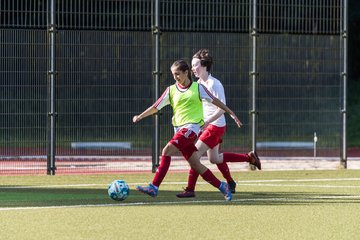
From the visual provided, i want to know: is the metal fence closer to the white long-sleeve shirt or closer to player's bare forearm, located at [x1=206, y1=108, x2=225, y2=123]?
the white long-sleeve shirt

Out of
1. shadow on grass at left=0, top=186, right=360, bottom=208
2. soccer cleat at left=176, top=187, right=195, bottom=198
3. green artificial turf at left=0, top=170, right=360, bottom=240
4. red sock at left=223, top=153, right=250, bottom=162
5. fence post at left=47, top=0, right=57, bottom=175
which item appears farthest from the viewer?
fence post at left=47, top=0, right=57, bottom=175

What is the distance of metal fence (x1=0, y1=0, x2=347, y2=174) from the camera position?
2081 cm

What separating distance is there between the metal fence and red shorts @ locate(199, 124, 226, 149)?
18.4ft

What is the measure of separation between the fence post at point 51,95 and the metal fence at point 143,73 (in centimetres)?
2

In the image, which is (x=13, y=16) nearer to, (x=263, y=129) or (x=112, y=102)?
(x=112, y=102)

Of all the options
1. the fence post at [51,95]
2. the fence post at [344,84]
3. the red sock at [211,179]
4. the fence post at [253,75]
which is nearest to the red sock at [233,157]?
the red sock at [211,179]

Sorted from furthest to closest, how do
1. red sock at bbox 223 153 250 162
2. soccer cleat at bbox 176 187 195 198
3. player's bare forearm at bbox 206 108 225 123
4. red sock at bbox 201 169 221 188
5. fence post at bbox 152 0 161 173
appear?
fence post at bbox 152 0 161 173, red sock at bbox 223 153 250 162, player's bare forearm at bbox 206 108 225 123, soccer cleat at bbox 176 187 195 198, red sock at bbox 201 169 221 188

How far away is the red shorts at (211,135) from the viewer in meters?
15.5

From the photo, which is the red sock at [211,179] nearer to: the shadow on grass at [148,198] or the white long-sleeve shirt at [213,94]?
the shadow on grass at [148,198]

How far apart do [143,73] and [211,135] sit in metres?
6.04

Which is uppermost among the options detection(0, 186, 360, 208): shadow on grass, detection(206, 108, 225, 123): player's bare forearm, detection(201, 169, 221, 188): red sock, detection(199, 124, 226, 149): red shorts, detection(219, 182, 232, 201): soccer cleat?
detection(206, 108, 225, 123): player's bare forearm

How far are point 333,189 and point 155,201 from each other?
3.43 m

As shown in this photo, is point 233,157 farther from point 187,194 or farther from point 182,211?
point 182,211

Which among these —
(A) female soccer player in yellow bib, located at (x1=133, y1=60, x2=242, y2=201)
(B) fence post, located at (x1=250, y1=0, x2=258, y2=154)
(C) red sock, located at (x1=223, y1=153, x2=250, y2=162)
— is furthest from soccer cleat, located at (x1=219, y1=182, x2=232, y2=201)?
(B) fence post, located at (x1=250, y1=0, x2=258, y2=154)
